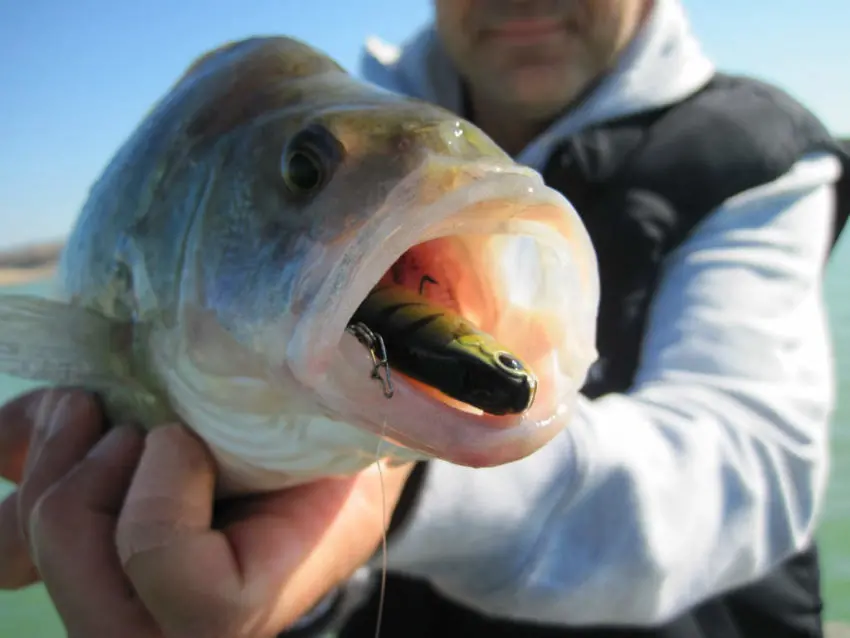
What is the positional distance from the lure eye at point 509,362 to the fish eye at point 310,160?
225 millimetres

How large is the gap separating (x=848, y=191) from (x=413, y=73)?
1091mm

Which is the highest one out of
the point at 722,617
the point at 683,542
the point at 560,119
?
the point at 560,119

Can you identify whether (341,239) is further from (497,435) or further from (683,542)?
(683,542)

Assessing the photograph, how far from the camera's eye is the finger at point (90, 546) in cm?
75

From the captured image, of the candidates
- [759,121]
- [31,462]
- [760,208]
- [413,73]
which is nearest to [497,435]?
[31,462]

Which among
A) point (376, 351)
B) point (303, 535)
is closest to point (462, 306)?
point (376, 351)

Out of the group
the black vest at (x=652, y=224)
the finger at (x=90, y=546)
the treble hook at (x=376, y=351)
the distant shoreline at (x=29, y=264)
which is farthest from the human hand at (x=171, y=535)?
the distant shoreline at (x=29, y=264)

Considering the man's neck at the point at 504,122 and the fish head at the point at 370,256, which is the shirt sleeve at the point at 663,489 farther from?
the man's neck at the point at 504,122

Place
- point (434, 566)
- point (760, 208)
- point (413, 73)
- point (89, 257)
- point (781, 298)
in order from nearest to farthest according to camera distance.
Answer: point (89, 257), point (434, 566), point (781, 298), point (760, 208), point (413, 73)

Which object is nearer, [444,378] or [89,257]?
[444,378]

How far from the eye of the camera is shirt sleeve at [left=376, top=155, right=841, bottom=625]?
1019mm

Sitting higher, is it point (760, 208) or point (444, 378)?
point (444, 378)

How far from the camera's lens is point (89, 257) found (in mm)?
917

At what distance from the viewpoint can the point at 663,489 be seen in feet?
3.45
